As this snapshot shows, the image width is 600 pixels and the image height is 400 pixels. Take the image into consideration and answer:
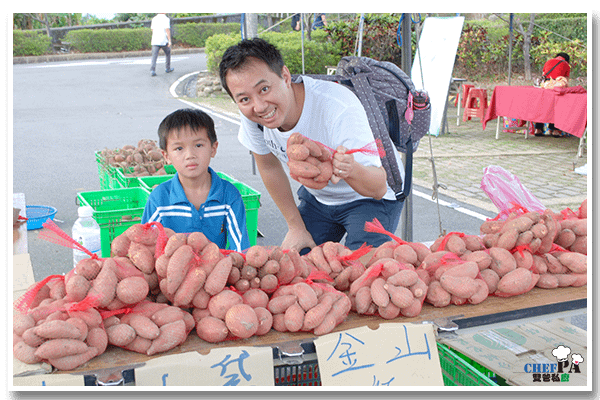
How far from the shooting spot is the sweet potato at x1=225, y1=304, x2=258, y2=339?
4.85ft

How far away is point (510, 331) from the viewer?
2.13 meters

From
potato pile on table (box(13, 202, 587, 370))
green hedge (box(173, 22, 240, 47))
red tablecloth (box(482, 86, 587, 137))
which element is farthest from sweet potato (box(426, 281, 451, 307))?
green hedge (box(173, 22, 240, 47))

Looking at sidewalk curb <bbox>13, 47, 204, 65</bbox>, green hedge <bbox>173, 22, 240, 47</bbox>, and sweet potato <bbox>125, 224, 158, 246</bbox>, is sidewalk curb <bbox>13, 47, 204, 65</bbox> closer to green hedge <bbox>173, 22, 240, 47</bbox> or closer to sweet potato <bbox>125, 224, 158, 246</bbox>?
green hedge <bbox>173, 22, 240, 47</bbox>

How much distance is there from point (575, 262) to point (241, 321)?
1.24 m

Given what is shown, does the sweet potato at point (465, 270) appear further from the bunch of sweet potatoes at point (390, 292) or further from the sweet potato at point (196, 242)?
the sweet potato at point (196, 242)

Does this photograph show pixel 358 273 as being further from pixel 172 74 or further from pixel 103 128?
pixel 172 74

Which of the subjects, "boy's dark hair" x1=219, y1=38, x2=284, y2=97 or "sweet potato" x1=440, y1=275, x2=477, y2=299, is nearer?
"sweet potato" x1=440, y1=275, x2=477, y2=299

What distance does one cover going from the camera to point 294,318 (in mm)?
1541

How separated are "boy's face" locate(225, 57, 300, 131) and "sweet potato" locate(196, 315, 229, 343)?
0.91 meters

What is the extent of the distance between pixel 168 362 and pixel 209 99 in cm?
1293

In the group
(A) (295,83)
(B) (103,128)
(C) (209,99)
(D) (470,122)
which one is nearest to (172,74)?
(C) (209,99)

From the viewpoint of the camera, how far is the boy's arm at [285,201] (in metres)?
2.73
